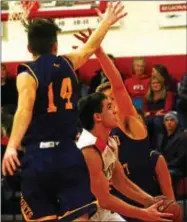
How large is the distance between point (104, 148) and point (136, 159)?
633 mm

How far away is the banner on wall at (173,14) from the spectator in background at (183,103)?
0.97m

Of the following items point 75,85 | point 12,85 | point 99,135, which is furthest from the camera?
point 12,85

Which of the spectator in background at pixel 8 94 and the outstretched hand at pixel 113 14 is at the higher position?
the outstretched hand at pixel 113 14

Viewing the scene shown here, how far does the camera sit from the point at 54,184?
3318mm

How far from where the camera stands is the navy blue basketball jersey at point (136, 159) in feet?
14.2

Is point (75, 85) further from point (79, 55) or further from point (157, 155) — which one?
point (157, 155)

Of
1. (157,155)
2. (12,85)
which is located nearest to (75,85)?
(157,155)

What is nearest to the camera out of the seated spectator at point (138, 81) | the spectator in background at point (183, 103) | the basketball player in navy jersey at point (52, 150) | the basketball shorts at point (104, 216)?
the basketball player in navy jersey at point (52, 150)

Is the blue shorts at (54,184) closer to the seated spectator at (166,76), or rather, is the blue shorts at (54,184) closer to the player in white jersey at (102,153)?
the player in white jersey at (102,153)

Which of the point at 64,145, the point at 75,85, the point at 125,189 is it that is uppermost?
the point at 75,85

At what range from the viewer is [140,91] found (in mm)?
7012

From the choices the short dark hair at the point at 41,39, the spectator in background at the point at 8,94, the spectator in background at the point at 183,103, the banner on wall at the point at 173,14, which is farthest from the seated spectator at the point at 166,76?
the short dark hair at the point at 41,39

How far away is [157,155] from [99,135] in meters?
0.72

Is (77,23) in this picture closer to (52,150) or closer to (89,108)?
(89,108)
